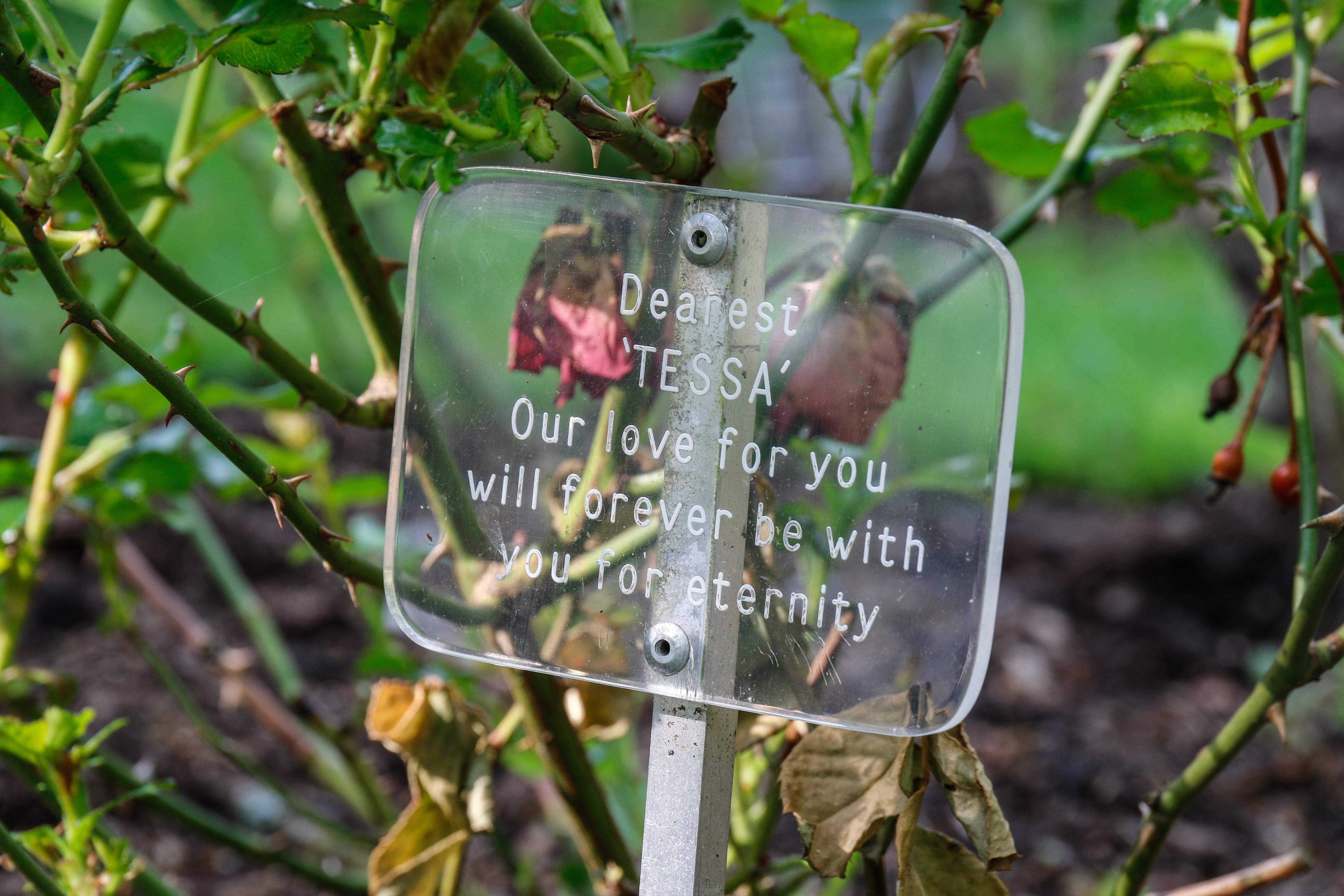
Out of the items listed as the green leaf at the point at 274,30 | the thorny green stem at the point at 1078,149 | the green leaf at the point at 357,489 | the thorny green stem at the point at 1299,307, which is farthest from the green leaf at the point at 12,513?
the thorny green stem at the point at 1299,307

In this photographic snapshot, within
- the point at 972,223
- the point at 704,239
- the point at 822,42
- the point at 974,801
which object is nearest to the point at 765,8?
the point at 822,42

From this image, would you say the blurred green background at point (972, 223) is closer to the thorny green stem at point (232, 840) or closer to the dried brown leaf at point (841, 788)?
the thorny green stem at point (232, 840)

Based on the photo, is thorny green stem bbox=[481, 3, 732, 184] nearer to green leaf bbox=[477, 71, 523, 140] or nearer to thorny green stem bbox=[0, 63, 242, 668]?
green leaf bbox=[477, 71, 523, 140]

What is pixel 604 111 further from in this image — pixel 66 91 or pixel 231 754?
pixel 231 754

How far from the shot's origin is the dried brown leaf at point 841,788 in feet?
1.47

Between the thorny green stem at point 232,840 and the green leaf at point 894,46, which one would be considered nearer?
the green leaf at point 894,46

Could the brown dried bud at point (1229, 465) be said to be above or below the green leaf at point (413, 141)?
below

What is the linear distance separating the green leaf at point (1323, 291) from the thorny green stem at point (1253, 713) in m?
0.14

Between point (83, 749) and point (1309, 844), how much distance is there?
1.31 m

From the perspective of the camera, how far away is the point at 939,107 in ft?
1.65

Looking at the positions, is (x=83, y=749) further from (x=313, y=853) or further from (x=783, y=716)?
(x=313, y=853)

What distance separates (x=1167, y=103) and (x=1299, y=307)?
0.46ft

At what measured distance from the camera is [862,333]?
0.41 meters

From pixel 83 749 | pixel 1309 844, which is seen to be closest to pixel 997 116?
pixel 83 749
